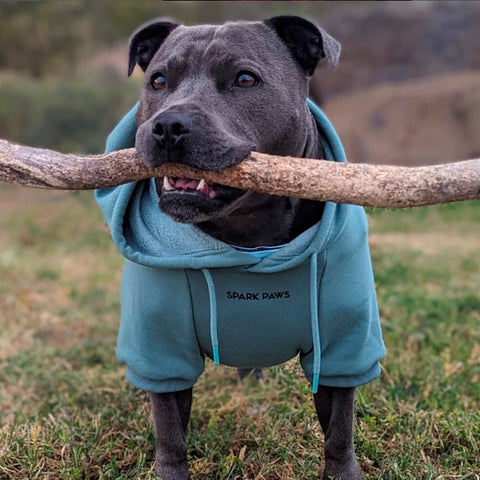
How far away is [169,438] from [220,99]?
1084 mm

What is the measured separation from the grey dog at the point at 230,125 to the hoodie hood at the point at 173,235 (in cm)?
7

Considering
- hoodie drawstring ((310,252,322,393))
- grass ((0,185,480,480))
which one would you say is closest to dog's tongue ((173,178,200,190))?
hoodie drawstring ((310,252,322,393))

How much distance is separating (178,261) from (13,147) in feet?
1.82

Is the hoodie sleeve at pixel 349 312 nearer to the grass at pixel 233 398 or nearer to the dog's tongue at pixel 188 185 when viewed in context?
the grass at pixel 233 398

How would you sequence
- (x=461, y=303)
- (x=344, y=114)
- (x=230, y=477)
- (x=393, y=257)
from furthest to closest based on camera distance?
(x=344, y=114) → (x=393, y=257) → (x=461, y=303) → (x=230, y=477)

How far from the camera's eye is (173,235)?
2385 mm

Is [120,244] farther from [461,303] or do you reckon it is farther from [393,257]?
[393,257]

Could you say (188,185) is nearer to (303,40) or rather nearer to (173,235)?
(173,235)

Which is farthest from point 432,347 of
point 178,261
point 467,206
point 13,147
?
point 467,206

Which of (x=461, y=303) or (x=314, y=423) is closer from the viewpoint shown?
(x=314, y=423)

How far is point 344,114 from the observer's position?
941 centimetres

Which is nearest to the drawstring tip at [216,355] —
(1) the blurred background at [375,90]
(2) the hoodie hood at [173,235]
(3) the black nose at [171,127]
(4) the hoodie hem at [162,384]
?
(4) the hoodie hem at [162,384]

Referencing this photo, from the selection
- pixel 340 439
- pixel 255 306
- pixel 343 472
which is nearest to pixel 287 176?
pixel 255 306

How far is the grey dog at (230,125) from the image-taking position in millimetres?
2010
